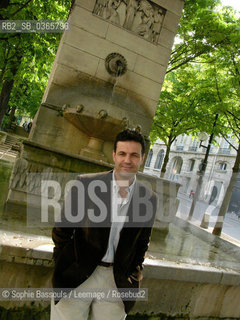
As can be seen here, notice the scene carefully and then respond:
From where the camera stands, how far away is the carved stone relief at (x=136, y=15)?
7207mm

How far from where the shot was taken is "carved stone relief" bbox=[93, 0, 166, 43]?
7.21 meters

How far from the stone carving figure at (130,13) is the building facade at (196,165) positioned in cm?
2479

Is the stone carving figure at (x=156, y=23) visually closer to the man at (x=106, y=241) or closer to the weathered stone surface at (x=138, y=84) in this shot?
the weathered stone surface at (x=138, y=84)

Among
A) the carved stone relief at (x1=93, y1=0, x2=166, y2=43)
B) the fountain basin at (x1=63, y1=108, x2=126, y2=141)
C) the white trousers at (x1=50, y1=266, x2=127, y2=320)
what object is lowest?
the white trousers at (x1=50, y1=266, x2=127, y2=320)

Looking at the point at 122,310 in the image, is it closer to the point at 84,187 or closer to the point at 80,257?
the point at 80,257

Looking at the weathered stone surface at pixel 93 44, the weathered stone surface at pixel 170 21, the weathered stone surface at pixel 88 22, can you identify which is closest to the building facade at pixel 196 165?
the weathered stone surface at pixel 170 21

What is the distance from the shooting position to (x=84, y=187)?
202cm

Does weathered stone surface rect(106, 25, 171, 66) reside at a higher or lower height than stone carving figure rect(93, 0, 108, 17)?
lower

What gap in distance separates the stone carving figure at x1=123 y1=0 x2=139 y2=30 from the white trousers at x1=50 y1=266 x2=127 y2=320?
7.28m

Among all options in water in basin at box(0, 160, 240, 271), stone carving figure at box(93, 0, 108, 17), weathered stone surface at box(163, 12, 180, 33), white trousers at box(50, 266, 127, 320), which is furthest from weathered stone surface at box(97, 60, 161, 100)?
white trousers at box(50, 266, 127, 320)

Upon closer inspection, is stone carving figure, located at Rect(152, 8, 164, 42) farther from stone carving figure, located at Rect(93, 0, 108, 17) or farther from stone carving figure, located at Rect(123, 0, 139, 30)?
stone carving figure, located at Rect(93, 0, 108, 17)

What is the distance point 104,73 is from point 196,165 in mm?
39994

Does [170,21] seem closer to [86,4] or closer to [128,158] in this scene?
[86,4]

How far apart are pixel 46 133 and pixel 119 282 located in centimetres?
552
